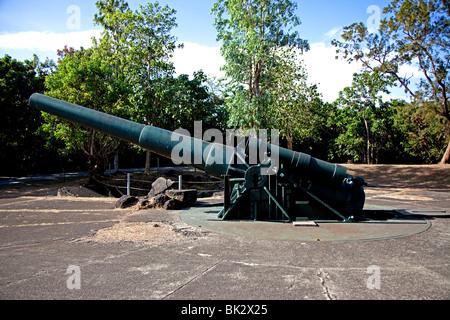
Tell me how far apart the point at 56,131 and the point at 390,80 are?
60.1ft

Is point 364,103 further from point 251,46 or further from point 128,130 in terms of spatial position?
point 128,130

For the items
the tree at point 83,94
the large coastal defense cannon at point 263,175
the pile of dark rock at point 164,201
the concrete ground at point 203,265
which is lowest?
the concrete ground at point 203,265

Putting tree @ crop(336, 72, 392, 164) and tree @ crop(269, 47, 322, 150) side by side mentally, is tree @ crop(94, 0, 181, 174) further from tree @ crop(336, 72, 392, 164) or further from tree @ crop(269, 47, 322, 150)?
tree @ crop(336, 72, 392, 164)

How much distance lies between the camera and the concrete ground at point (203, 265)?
10.1 feet

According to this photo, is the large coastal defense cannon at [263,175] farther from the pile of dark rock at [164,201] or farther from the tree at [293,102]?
the tree at [293,102]

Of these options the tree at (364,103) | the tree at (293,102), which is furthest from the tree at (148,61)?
the tree at (364,103)

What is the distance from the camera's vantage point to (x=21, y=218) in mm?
6914

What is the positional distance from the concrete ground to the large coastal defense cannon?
1.26 meters

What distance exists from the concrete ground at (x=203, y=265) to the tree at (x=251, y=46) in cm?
1052

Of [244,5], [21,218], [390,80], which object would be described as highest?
[244,5]

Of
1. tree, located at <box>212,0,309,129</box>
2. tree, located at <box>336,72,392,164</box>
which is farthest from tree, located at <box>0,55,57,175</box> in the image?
tree, located at <box>336,72,392,164</box>

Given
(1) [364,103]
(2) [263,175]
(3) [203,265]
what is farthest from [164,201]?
(1) [364,103]

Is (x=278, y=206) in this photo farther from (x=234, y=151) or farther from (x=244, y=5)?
(x=244, y=5)
